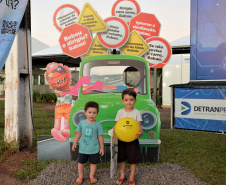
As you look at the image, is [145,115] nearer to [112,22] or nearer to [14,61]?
[112,22]

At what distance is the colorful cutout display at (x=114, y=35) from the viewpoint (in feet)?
13.8

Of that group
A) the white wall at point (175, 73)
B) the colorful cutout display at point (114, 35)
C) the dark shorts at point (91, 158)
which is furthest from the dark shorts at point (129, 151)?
the white wall at point (175, 73)

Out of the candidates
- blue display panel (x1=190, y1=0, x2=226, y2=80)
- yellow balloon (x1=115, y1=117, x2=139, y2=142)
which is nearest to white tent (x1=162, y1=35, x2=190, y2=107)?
blue display panel (x1=190, y1=0, x2=226, y2=80)

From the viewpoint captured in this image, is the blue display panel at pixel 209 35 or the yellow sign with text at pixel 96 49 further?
the blue display panel at pixel 209 35

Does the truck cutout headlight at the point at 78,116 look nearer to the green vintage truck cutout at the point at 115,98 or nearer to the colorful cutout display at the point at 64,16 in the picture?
the green vintage truck cutout at the point at 115,98

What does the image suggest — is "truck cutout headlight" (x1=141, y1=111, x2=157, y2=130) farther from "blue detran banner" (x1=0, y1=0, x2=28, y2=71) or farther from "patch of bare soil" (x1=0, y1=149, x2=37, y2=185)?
"blue detran banner" (x1=0, y1=0, x2=28, y2=71)

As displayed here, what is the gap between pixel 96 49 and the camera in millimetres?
4309

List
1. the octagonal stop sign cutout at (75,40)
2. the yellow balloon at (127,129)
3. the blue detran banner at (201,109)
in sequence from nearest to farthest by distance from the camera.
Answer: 1. the yellow balloon at (127,129)
2. the octagonal stop sign cutout at (75,40)
3. the blue detran banner at (201,109)

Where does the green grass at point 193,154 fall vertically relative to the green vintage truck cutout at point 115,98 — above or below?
below

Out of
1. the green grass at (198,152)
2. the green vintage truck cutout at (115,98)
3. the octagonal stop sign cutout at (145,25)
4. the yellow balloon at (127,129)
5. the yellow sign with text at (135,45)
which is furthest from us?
the octagonal stop sign cutout at (145,25)

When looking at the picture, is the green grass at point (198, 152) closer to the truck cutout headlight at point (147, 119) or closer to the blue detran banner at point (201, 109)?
the blue detran banner at point (201, 109)

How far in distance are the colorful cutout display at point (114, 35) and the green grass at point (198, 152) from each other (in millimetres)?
2203

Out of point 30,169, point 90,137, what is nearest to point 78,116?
point 90,137

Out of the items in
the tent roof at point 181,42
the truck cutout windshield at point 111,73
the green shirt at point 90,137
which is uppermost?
the tent roof at point 181,42
